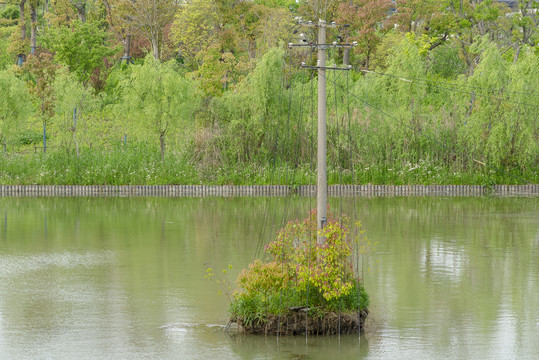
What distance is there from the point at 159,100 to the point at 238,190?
16.6 ft

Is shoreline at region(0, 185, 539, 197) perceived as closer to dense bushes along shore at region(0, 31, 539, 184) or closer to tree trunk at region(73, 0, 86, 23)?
dense bushes along shore at region(0, 31, 539, 184)

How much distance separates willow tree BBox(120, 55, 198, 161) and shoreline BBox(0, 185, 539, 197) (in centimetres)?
258

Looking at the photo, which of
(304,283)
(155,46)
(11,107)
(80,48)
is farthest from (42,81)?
(304,283)

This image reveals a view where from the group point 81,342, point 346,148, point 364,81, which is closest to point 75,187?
point 346,148

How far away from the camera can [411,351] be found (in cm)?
938

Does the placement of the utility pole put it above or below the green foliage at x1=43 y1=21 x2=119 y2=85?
below

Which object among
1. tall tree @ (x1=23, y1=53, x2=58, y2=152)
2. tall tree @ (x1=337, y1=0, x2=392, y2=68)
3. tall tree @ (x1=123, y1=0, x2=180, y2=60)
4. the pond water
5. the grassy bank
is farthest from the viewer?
tall tree @ (x1=123, y1=0, x2=180, y2=60)

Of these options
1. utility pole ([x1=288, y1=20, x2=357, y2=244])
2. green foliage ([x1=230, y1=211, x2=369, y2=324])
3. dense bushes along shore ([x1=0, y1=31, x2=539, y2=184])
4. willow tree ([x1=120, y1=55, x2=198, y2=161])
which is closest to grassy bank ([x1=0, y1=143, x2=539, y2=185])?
dense bushes along shore ([x1=0, y1=31, x2=539, y2=184])

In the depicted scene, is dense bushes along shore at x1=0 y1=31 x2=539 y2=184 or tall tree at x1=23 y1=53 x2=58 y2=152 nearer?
dense bushes along shore at x1=0 y1=31 x2=539 y2=184

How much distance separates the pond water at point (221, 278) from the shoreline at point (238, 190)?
8.94ft

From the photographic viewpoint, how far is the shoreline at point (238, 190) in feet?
88.3

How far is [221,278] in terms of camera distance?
13672 millimetres

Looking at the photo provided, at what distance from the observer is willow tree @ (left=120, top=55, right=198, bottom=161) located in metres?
29.7

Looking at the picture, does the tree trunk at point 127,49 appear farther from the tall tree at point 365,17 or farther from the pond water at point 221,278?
the pond water at point 221,278
